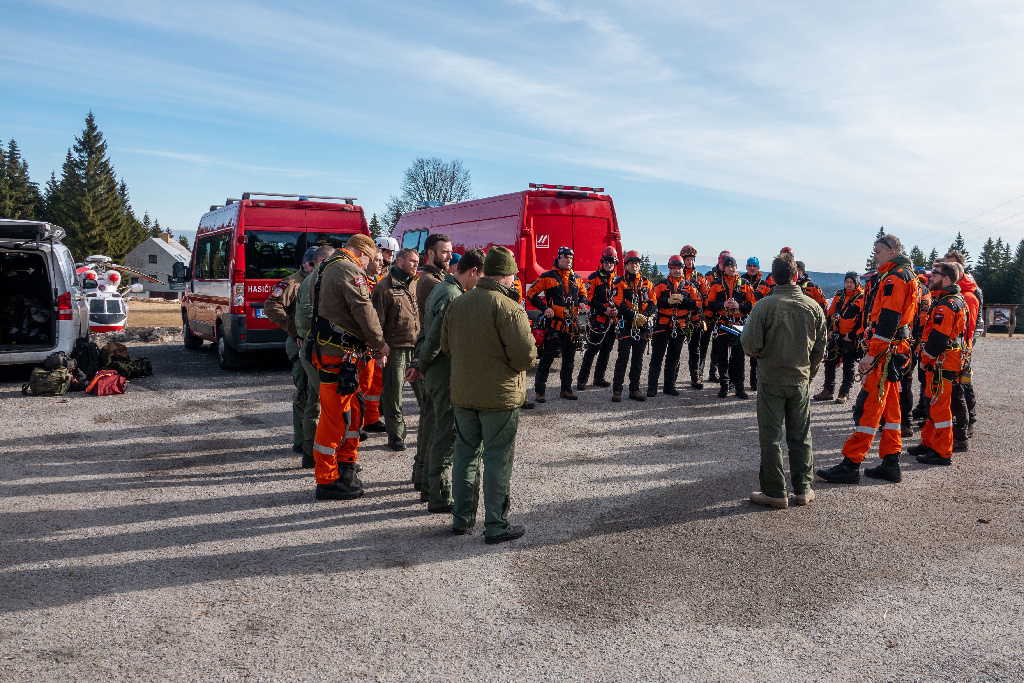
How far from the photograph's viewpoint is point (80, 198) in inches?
2537

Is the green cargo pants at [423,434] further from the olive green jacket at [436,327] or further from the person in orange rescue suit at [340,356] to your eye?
the person in orange rescue suit at [340,356]

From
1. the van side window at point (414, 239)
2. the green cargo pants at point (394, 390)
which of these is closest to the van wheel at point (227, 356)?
the van side window at point (414, 239)

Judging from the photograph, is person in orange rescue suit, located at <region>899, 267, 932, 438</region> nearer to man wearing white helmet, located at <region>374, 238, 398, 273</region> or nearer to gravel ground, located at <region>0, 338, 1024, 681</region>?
gravel ground, located at <region>0, 338, 1024, 681</region>

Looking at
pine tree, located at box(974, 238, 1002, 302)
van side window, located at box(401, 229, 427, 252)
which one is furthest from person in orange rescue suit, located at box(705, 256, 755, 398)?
pine tree, located at box(974, 238, 1002, 302)

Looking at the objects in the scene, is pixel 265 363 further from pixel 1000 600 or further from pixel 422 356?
pixel 1000 600

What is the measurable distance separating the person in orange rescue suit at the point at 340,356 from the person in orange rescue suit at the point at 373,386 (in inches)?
17.0

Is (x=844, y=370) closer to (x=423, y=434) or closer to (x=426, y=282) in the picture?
(x=426, y=282)

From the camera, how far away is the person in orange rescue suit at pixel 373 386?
624 cm

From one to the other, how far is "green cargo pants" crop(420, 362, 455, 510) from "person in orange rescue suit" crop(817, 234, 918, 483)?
10.5 ft

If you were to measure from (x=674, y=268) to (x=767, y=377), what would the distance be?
4949mm

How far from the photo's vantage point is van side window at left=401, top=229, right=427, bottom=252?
15578mm

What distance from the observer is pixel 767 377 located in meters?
5.39

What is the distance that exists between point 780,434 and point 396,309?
139 inches

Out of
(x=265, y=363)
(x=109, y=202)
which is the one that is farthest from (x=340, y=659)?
(x=109, y=202)
